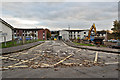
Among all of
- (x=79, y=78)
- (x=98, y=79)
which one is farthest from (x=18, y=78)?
(x=98, y=79)

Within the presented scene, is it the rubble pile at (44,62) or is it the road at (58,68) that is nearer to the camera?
the road at (58,68)

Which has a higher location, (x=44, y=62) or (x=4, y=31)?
(x=4, y=31)

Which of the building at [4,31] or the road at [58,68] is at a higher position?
the building at [4,31]

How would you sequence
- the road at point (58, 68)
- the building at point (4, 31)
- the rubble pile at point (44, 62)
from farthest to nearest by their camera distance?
the building at point (4, 31)
the rubble pile at point (44, 62)
the road at point (58, 68)

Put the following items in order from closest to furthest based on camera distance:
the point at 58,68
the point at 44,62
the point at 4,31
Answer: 1. the point at 58,68
2. the point at 44,62
3. the point at 4,31

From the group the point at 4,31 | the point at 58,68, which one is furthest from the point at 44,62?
the point at 4,31

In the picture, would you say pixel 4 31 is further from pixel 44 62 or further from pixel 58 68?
pixel 58 68

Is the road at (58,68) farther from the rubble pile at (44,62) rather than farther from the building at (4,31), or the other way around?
the building at (4,31)

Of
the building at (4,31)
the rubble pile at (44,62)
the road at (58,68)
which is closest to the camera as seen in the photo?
the road at (58,68)

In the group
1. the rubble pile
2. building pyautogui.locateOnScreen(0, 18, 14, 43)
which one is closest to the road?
the rubble pile

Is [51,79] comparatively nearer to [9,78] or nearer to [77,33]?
[9,78]

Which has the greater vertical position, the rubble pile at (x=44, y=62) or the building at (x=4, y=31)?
the building at (x=4, y=31)

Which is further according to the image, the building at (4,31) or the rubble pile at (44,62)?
the building at (4,31)

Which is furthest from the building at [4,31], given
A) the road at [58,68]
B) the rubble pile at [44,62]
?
the road at [58,68]
